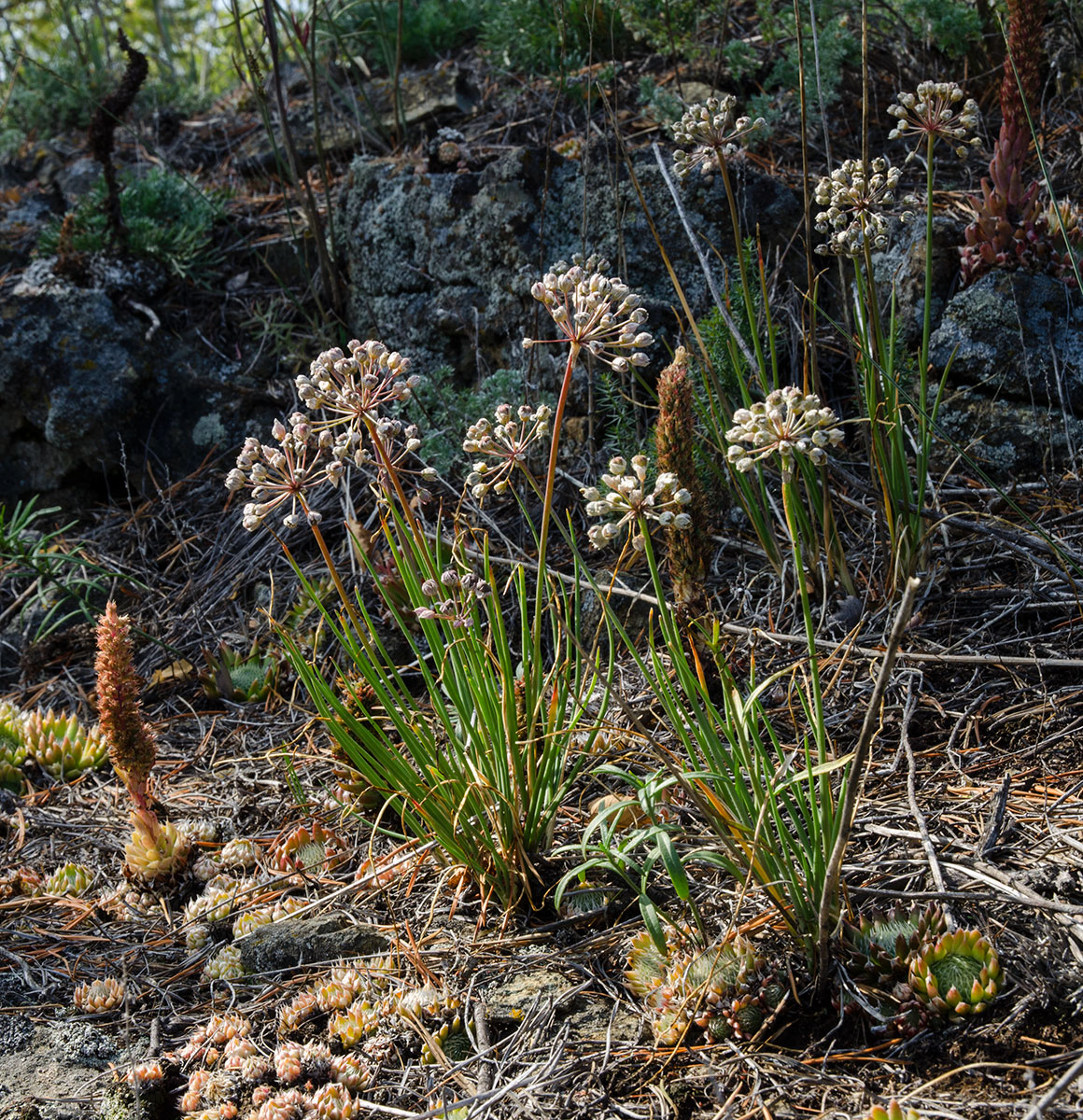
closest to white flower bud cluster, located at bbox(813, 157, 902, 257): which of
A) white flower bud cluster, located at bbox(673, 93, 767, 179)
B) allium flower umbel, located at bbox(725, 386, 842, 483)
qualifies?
white flower bud cluster, located at bbox(673, 93, 767, 179)

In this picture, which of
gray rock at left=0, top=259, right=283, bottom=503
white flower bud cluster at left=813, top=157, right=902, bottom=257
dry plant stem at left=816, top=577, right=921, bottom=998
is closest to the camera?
dry plant stem at left=816, top=577, right=921, bottom=998

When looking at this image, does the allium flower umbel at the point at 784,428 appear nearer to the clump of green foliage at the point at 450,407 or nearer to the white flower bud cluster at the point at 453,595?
the white flower bud cluster at the point at 453,595

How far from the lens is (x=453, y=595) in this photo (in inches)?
84.5

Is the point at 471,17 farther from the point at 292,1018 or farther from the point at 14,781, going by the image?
the point at 292,1018

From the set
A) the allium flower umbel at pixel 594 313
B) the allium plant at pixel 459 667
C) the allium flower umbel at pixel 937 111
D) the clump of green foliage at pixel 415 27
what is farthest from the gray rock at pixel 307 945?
the clump of green foliage at pixel 415 27

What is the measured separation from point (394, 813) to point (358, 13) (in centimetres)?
543

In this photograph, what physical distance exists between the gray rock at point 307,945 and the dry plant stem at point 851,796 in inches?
42.6

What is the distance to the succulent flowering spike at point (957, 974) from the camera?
65.1 inches

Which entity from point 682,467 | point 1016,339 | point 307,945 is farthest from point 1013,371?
point 307,945

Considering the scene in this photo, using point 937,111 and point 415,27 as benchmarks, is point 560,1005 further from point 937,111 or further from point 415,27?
point 415,27

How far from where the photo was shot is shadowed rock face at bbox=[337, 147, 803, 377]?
3.94m

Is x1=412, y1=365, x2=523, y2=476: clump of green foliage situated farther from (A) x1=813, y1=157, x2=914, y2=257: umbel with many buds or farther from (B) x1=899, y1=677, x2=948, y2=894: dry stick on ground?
(B) x1=899, y1=677, x2=948, y2=894: dry stick on ground

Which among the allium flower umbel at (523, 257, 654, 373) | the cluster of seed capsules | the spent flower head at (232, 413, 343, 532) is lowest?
the cluster of seed capsules

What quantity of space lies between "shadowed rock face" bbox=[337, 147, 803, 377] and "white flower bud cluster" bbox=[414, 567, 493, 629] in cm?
212
